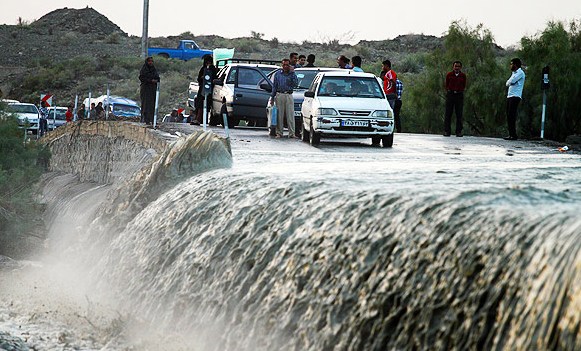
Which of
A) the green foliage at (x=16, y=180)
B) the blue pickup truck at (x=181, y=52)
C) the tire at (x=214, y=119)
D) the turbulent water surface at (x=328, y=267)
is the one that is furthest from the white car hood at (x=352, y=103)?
the blue pickup truck at (x=181, y=52)

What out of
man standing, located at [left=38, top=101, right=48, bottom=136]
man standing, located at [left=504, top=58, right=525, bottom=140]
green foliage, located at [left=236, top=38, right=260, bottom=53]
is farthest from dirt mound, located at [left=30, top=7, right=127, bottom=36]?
man standing, located at [left=504, top=58, right=525, bottom=140]

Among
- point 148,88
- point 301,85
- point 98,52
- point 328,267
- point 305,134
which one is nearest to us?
point 328,267

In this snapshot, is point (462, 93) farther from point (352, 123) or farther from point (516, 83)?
point (352, 123)

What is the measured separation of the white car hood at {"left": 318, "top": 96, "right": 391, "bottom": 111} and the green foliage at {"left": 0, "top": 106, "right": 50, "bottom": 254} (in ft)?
20.4

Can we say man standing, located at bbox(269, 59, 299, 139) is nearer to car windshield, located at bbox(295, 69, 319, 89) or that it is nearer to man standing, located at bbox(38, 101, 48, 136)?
car windshield, located at bbox(295, 69, 319, 89)

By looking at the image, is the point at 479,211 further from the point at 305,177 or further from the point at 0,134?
the point at 0,134

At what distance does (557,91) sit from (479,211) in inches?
802

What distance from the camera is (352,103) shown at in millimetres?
21297

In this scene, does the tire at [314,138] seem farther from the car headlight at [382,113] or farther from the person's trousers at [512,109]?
the person's trousers at [512,109]

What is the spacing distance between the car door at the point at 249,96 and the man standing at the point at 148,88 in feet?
12.8

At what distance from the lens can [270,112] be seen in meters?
23.7

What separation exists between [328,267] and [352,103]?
1395 cm

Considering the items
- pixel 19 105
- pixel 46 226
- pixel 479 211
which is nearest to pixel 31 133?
pixel 19 105

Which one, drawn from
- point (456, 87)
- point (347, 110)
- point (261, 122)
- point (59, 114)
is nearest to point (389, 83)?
point (456, 87)
